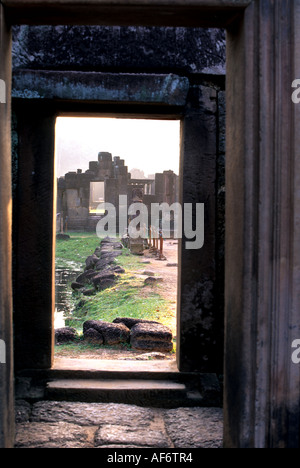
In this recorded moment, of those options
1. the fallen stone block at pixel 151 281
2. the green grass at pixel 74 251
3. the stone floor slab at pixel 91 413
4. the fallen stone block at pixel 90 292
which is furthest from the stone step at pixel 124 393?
the green grass at pixel 74 251

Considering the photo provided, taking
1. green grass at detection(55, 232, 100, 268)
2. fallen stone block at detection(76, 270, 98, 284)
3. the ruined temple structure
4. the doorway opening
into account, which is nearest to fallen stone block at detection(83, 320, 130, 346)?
the doorway opening

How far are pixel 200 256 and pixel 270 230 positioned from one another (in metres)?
1.69

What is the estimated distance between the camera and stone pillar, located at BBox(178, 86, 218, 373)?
3.52 m

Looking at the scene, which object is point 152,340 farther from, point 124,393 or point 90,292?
point 90,292

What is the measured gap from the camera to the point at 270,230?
186cm

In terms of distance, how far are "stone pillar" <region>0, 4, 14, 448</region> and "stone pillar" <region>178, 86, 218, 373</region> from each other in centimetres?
174

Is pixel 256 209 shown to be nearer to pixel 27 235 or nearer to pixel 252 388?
pixel 252 388

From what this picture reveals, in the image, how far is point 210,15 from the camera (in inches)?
79.7

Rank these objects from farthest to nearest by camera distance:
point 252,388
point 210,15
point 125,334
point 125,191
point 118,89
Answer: point 125,191 → point 125,334 → point 118,89 → point 210,15 → point 252,388

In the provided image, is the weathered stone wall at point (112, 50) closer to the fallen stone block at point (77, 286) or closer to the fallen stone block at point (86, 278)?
the fallen stone block at point (77, 286)

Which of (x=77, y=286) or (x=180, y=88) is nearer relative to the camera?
(x=180, y=88)

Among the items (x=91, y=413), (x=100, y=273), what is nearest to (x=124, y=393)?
(x=91, y=413)

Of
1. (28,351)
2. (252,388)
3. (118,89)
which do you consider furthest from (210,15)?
(28,351)

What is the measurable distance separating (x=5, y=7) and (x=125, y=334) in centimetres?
401
